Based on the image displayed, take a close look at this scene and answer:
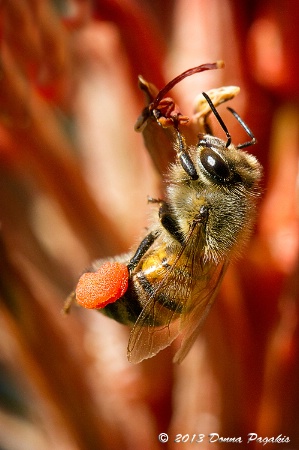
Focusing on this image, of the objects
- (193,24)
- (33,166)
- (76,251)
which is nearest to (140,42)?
(193,24)

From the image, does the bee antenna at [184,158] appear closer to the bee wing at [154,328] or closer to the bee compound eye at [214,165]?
the bee compound eye at [214,165]

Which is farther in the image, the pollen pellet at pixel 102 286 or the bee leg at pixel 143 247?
the bee leg at pixel 143 247

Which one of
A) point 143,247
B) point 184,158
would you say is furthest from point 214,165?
point 143,247

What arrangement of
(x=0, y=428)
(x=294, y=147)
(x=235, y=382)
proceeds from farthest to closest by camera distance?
(x=0, y=428) → (x=294, y=147) → (x=235, y=382)

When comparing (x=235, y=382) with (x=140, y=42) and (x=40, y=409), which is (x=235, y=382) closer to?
(x=40, y=409)

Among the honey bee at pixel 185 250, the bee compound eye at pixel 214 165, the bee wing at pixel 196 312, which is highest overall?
the bee compound eye at pixel 214 165

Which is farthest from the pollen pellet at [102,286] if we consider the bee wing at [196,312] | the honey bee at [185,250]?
the bee wing at [196,312]

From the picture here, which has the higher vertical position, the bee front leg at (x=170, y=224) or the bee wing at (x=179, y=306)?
the bee front leg at (x=170, y=224)
